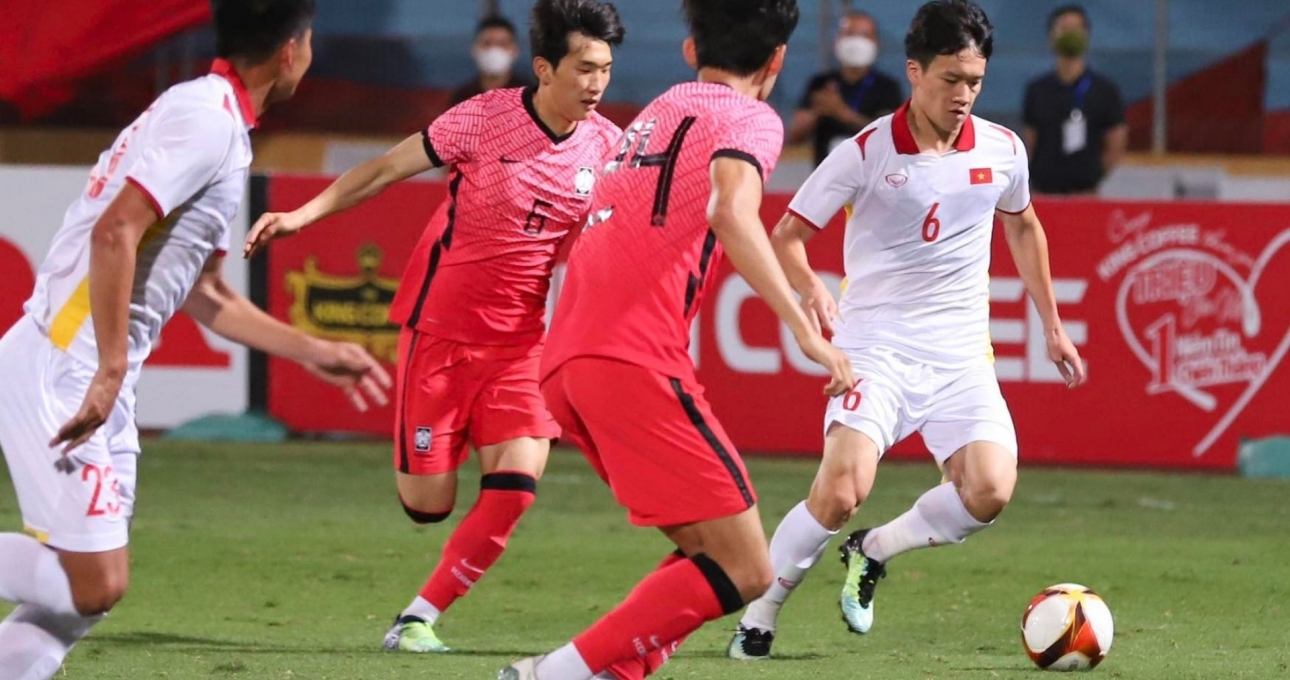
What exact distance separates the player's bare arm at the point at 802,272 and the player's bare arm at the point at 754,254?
1.06 m

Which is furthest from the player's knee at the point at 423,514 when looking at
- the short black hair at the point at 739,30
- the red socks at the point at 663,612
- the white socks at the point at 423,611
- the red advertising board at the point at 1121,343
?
the red advertising board at the point at 1121,343

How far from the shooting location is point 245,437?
13.0 m

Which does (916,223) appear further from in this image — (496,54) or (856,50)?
(496,54)

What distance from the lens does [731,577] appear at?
4.96 meters

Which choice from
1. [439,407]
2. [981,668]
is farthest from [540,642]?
[981,668]

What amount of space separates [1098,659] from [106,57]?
11680mm

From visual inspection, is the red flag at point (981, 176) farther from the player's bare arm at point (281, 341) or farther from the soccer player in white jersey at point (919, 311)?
the player's bare arm at point (281, 341)

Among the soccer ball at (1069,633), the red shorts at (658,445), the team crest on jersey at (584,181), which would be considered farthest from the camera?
the team crest on jersey at (584,181)

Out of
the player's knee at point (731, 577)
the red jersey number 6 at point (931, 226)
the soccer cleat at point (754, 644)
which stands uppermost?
the red jersey number 6 at point (931, 226)

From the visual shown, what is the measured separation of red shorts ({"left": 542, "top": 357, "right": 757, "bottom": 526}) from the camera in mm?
4934

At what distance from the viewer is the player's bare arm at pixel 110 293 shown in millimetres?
4477

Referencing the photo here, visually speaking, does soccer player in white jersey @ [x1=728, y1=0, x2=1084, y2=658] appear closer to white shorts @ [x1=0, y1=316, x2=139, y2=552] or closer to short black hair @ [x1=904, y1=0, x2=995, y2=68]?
short black hair @ [x1=904, y1=0, x2=995, y2=68]

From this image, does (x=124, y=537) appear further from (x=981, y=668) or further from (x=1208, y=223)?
(x=1208, y=223)

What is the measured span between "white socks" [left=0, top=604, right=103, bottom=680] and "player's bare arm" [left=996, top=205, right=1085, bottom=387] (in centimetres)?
368
